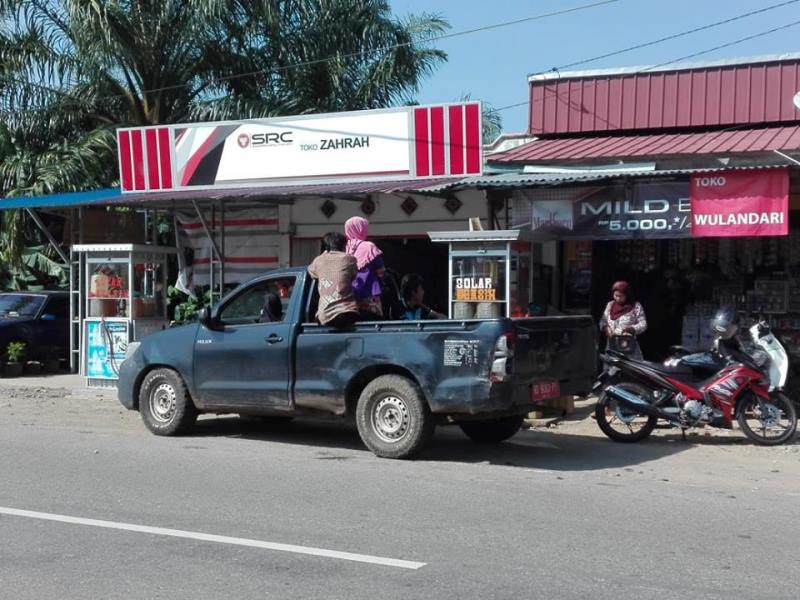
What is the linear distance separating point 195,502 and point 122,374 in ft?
13.3

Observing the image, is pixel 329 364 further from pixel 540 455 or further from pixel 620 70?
pixel 620 70

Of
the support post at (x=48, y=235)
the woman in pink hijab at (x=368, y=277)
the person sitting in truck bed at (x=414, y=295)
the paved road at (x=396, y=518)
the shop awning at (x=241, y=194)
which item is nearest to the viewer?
the paved road at (x=396, y=518)

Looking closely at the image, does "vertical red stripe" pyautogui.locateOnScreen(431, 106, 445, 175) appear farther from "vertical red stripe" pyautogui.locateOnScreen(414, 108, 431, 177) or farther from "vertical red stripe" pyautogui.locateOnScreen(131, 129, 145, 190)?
"vertical red stripe" pyautogui.locateOnScreen(131, 129, 145, 190)

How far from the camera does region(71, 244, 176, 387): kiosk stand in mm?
14828

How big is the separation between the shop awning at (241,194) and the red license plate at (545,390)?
4.17m

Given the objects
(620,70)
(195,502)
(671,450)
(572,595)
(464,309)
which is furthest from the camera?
(620,70)

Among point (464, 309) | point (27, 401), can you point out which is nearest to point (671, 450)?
point (464, 309)

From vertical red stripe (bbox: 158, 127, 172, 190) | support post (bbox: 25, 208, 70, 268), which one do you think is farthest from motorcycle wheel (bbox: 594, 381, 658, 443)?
support post (bbox: 25, 208, 70, 268)

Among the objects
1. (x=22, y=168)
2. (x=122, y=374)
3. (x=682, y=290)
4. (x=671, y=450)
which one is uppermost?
(x=22, y=168)

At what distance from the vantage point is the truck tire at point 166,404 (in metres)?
10.6

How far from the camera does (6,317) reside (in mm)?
17688

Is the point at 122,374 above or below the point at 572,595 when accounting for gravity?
above

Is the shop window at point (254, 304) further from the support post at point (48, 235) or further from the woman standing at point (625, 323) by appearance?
the support post at point (48, 235)

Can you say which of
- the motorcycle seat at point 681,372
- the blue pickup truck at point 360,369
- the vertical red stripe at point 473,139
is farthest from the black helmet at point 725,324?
the vertical red stripe at point 473,139
